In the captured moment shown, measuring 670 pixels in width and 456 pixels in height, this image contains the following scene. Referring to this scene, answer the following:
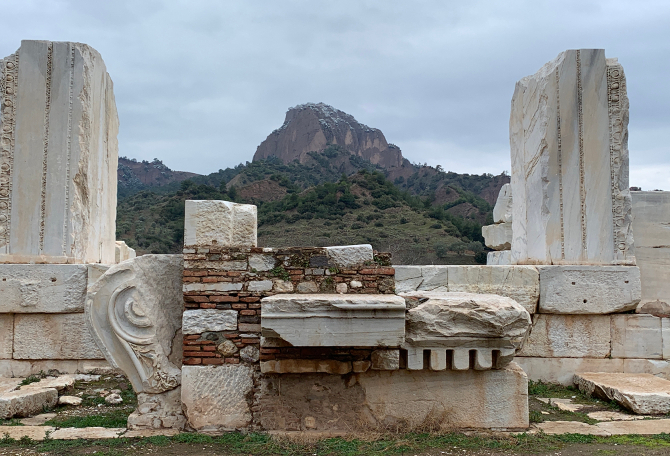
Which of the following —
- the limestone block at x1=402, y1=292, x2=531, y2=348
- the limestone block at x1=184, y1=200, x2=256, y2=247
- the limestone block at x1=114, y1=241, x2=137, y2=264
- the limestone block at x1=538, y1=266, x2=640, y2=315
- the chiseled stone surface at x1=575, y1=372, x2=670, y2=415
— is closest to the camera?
the limestone block at x1=402, y1=292, x2=531, y2=348

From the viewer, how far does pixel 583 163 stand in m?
5.87

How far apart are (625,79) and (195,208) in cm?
506

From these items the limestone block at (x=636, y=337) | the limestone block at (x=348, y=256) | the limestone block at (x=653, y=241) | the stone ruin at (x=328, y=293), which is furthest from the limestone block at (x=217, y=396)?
the limestone block at (x=653, y=241)

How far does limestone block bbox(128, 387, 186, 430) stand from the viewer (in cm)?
385

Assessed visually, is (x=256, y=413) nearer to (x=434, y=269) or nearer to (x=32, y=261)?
(x=434, y=269)

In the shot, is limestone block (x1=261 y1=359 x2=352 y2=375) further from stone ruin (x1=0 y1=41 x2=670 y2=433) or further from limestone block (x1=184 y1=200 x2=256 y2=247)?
limestone block (x1=184 y1=200 x2=256 y2=247)

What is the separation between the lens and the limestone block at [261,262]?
12.4 ft

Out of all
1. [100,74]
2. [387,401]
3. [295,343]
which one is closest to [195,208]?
[295,343]

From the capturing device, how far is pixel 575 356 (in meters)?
5.54

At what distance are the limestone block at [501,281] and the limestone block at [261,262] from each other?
98.3 inches

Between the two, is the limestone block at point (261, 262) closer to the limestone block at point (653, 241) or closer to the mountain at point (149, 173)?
the limestone block at point (653, 241)

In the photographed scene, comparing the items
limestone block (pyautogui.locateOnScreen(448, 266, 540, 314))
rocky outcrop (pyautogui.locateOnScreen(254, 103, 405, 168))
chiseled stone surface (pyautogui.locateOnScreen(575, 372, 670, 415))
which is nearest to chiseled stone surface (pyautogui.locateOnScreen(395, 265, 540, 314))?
limestone block (pyautogui.locateOnScreen(448, 266, 540, 314))

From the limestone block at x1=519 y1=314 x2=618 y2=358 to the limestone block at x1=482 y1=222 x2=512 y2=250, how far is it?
290 centimetres

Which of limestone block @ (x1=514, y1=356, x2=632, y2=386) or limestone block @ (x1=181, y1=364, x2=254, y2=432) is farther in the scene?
limestone block @ (x1=514, y1=356, x2=632, y2=386)
